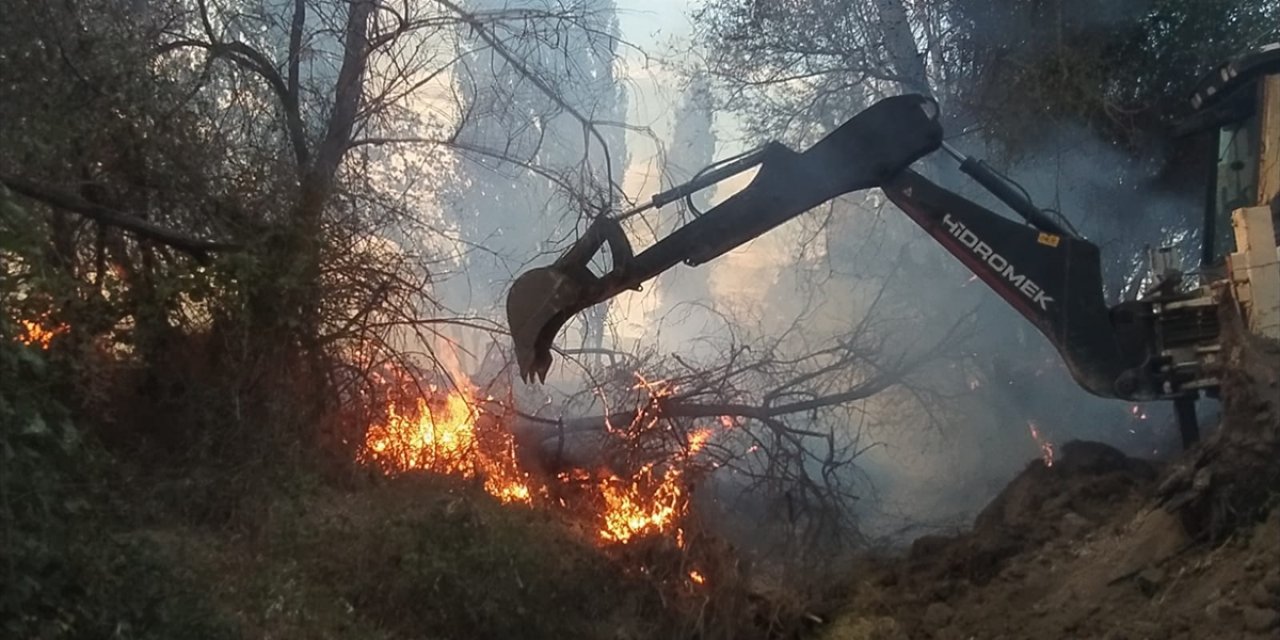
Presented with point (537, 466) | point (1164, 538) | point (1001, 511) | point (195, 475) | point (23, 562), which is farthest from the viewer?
point (537, 466)

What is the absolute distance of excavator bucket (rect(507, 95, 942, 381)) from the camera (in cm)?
876

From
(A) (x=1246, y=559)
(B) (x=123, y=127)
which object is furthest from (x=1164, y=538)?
(B) (x=123, y=127)

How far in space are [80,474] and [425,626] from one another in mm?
2461

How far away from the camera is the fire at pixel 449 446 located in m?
10.4

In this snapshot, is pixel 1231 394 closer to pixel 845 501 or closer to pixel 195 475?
pixel 845 501

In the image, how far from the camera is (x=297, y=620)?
24.6ft

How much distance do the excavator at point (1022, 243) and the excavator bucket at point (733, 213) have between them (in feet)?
0.03

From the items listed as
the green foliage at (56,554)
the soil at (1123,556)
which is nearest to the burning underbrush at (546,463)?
the soil at (1123,556)

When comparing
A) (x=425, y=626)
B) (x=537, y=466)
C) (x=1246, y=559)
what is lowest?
(x=1246, y=559)

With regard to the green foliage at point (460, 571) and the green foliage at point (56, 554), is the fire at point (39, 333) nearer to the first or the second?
the green foliage at point (56, 554)

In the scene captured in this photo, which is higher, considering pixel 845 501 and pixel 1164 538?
pixel 845 501

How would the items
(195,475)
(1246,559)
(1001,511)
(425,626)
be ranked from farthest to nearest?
(1001,511)
(195,475)
(425,626)
(1246,559)

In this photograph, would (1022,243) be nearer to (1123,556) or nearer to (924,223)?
(924,223)

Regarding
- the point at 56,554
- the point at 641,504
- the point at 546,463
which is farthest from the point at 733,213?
the point at 56,554
